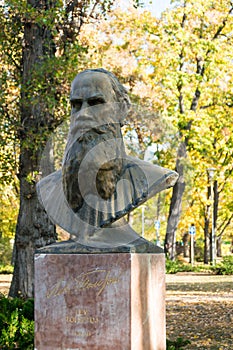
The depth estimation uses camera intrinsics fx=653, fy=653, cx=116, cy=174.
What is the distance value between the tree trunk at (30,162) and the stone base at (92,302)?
7.27 metres

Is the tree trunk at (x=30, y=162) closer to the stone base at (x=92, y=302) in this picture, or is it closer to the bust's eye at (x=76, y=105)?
the bust's eye at (x=76, y=105)


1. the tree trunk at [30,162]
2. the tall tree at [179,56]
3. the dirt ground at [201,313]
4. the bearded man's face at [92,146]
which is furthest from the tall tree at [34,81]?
the tall tree at [179,56]

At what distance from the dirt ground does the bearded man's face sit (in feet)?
16.2

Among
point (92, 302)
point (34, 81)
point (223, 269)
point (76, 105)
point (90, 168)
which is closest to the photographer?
point (92, 302)

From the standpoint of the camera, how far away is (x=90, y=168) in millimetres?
6027

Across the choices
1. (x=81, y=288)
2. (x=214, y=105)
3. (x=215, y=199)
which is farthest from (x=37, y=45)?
(x=215, y=199)

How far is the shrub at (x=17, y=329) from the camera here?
28.9 ft

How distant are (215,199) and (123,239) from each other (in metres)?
31.3

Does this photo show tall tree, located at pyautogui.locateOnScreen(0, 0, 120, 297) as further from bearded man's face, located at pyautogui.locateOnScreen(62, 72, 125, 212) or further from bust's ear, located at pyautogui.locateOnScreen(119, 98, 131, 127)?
bearded man's face, located at pyautogui.locateOnScreen(62, 72, 125, 212)

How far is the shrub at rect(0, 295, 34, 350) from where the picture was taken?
8805 mm

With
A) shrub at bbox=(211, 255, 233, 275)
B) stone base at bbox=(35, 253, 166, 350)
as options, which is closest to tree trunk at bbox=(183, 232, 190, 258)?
shrub at bbox=(211, 255, 233, 275)
